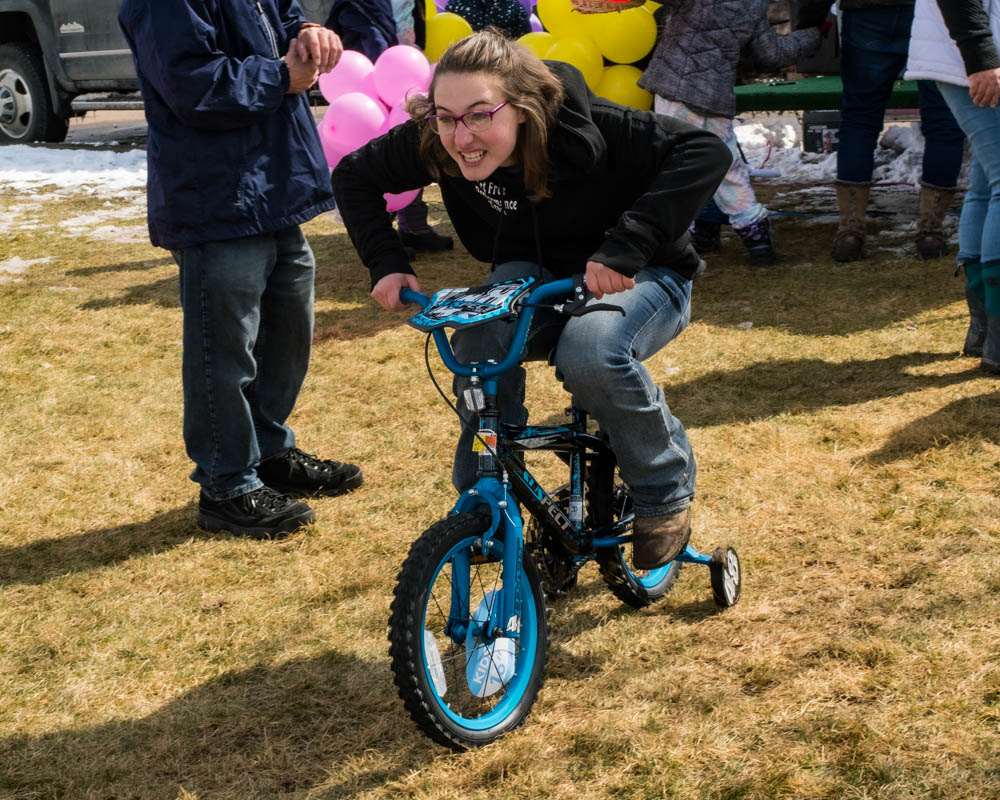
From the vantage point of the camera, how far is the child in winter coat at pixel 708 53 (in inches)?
247

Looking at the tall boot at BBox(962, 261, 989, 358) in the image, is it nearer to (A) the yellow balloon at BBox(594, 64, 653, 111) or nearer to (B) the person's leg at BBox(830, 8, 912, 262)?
(B) the person's leg at BBox(830, 8, 912, 262)

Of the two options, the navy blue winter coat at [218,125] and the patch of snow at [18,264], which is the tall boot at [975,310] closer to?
the navy blue winter coat at [218,125]

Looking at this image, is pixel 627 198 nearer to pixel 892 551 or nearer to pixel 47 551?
pixel 892 551

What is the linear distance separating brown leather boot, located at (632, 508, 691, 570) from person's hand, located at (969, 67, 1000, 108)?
243 centimetres

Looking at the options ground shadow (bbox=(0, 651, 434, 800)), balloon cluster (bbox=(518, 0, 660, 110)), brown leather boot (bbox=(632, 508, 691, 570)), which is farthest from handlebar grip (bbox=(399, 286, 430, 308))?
balloon cluster (bbox=(518, 0, 660, 110))

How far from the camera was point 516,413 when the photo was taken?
Result: 294 centimetres

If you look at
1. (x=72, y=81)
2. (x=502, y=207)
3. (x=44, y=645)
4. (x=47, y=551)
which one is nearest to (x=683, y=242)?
(x=502, y=207)

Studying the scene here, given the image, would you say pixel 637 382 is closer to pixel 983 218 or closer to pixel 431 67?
pixel 983 218

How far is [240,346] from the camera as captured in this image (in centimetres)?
367

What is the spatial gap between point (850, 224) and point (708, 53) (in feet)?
4.69

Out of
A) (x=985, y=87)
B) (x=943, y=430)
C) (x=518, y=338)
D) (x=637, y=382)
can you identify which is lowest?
(x=943, y=430)

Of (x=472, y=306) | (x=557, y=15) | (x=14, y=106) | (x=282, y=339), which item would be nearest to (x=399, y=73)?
(x=557, y=15)

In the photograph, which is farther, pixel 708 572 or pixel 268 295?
pixel 268 295

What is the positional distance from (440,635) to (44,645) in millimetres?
1127
